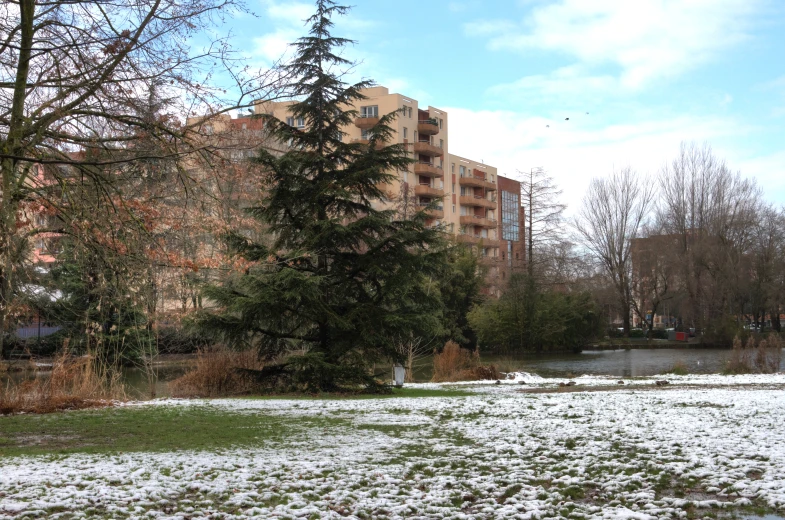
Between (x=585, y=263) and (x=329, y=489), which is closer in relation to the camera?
(x=329, y=489)

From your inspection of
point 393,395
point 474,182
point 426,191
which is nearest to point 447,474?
point 393,395

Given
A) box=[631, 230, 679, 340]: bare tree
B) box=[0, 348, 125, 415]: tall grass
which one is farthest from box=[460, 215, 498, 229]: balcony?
box=[0, 348, 125, 415]: tall grass

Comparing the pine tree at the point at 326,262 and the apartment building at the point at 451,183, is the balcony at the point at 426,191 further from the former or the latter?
the pine tree at the point at 326,262

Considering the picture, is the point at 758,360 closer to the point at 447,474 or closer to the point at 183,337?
the point at 183,337

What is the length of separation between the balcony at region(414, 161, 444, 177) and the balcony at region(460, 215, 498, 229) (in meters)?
8.05

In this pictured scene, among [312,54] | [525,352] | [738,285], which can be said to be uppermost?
[312,54]

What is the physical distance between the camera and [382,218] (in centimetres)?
1819

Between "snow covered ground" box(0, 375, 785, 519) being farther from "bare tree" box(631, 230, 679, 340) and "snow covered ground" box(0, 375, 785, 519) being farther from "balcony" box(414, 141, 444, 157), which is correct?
"balcony" box(414, 141, 444, 157)

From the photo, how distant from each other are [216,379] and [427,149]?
184ft

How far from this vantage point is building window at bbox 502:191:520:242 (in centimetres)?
9181

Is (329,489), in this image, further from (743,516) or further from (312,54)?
(312,54)

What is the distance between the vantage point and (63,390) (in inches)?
590

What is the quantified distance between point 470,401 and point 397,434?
4993 millimetres

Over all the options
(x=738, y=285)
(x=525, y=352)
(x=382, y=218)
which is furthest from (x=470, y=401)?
(x=738, y=285)
